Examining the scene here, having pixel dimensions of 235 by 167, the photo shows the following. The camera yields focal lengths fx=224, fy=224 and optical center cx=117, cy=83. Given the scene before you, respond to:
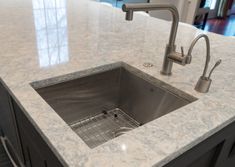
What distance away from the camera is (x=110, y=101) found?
118 cm

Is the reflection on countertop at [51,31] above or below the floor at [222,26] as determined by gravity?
above

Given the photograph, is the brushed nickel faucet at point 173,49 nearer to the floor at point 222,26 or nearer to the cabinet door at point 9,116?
the cabinet door at point 9,116

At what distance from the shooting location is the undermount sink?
978 mm

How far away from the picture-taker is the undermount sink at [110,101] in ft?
3.21

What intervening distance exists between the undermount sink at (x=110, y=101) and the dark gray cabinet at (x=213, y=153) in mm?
179

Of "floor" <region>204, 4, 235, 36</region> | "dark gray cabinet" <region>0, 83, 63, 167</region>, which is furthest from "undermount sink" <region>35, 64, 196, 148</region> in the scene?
"floor" <region>204, 4, 235, 36</region>

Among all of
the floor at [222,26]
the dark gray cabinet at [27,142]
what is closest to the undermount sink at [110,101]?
the dark gray cabinet at [27,142]

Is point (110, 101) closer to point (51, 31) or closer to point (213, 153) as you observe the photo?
point (213, 153)

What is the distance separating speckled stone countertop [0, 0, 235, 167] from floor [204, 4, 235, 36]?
428 centimetres

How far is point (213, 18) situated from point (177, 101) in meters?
6.98

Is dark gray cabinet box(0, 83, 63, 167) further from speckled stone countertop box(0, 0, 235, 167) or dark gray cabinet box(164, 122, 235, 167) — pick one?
dark gray cabinet box(164, 122, 235, 167)

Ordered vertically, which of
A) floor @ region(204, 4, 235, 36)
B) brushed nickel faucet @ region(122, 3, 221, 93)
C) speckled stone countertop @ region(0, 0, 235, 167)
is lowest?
floor @ region(204, 4, 235, 36)

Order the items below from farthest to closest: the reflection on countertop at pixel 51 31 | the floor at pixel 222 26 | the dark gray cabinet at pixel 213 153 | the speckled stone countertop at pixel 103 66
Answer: the floor at pixel 222 26
the reflection on countertop at pixel 51 31
the dark gray cabinet at pixel 213 153
the speckled stone countertop at pixel 103 66

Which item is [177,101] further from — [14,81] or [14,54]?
[14,54]
